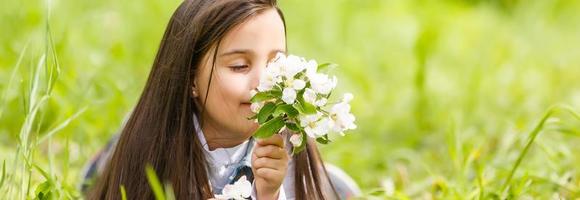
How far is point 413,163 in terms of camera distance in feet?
13.2

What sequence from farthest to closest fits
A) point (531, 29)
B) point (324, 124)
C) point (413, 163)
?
point (531, 29), point (413, 163), point (324, 124)

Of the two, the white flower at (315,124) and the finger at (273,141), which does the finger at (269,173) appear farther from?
the white flower at (315,124)

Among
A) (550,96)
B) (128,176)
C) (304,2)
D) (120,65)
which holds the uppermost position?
(304,2)

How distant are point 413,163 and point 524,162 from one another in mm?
542

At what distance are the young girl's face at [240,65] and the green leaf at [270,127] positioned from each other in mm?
137

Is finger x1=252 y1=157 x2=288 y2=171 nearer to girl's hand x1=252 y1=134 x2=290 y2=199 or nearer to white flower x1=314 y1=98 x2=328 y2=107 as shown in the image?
girl's hand x1=252 y1=134 x2=290 y2=199

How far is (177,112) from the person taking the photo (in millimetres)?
2373

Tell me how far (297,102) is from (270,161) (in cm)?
18

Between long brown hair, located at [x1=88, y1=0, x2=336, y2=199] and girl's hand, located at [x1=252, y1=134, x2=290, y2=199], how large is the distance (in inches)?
6.6

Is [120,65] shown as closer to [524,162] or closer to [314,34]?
[314,34]

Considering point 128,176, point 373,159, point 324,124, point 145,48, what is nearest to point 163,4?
point 145,48

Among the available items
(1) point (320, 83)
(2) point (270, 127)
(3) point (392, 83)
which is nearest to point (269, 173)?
(2) point (270, 127)

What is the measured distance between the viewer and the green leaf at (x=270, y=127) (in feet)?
6.90

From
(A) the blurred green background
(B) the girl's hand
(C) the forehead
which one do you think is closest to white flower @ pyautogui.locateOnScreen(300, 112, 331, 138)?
(B) the girl's hand
